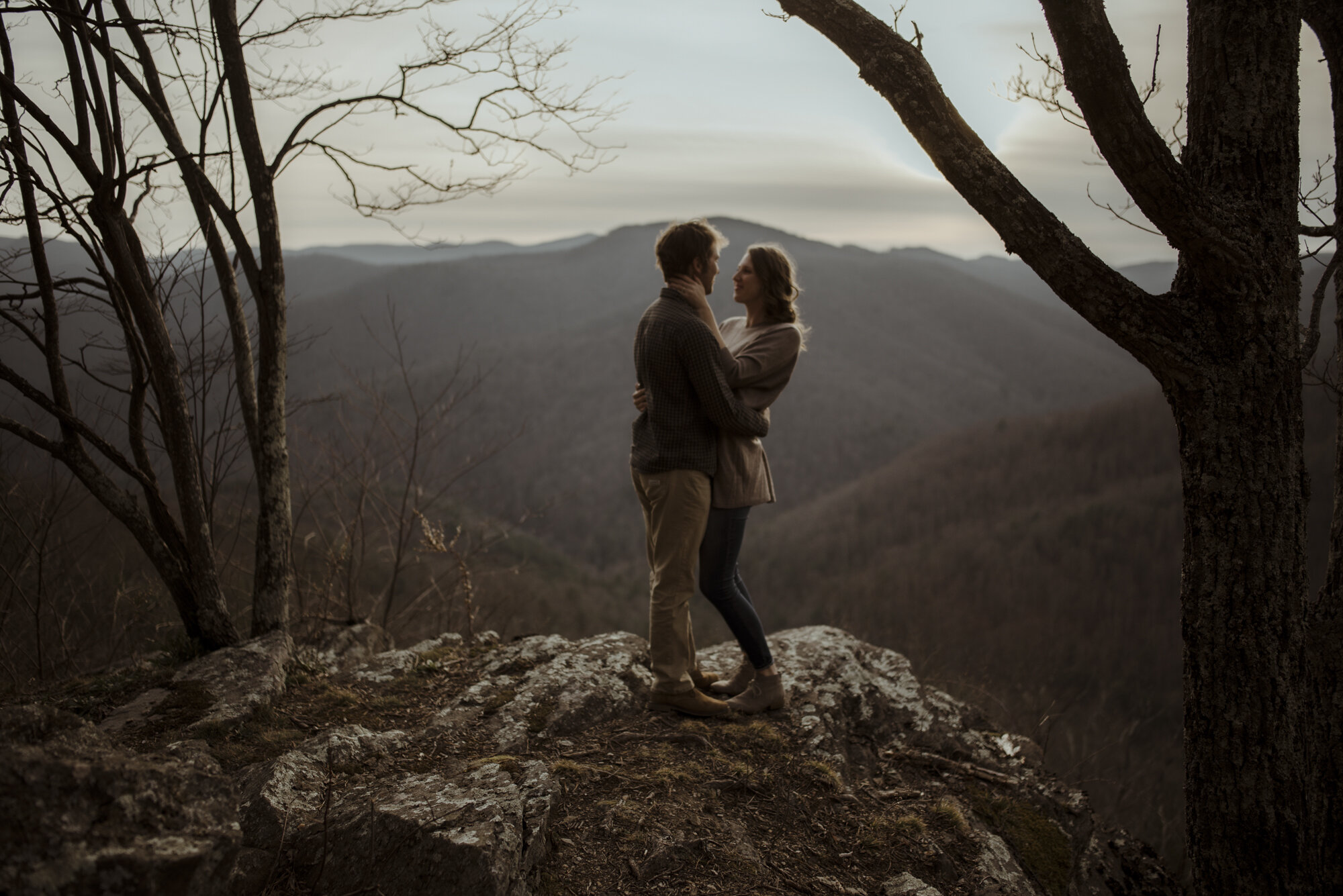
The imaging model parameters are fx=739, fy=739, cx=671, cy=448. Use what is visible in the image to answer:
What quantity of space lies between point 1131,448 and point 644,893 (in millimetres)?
40728

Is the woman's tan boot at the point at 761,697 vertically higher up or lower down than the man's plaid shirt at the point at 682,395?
lower down

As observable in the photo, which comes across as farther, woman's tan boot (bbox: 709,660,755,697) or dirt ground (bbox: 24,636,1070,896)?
woman's tan boot (bbox: 709,660,755,697)

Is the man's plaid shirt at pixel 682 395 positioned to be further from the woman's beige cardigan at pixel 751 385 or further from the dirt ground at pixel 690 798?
the dirt ground at pixel 690 798

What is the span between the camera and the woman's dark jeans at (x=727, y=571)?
3.14m

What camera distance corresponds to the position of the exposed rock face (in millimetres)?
1355

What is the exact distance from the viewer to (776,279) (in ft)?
10.0

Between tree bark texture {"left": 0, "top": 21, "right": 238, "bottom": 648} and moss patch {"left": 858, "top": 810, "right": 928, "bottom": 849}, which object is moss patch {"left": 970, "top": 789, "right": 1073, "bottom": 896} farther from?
tree bark texture {"left": 0, "top": 21, "right": 238, "bottom": 648}

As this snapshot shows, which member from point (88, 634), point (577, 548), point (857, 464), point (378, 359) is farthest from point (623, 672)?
point (378, 359)

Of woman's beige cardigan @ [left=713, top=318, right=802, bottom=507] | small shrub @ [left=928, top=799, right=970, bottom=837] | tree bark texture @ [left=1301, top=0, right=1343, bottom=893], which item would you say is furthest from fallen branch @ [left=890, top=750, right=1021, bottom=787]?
woman's beige cardigan @ [left=713, top=318, right=802, bottom=507]

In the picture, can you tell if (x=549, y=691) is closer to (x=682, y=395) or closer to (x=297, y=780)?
(x=297, y=780)

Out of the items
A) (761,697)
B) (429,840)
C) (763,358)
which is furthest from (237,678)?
(763,358)

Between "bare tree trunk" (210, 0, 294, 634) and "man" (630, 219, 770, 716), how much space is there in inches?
89.3

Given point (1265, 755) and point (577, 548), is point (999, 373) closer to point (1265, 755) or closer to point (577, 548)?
point (577, 548)

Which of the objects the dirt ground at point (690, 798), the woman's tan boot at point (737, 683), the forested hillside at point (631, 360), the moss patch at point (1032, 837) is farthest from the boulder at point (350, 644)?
the forested hillside at point (631, 360)
